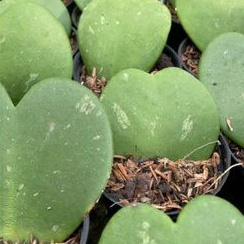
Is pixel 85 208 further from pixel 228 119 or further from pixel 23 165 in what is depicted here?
pixel 228 119

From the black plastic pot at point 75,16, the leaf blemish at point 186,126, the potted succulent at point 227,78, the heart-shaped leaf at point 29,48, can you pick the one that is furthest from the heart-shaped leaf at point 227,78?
the black plastic pot at point 75,16

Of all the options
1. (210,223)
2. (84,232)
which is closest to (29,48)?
(84,232)

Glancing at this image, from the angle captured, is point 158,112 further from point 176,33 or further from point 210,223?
point 176,33

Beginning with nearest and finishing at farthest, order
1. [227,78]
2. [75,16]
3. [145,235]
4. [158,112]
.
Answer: [145,235]
[158,112]
[227,78]
[75,16]

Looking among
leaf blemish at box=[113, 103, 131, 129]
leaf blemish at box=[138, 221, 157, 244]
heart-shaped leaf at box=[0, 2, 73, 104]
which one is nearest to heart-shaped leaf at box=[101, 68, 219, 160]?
leaf blemish at box=[113, 103, 131, 129]

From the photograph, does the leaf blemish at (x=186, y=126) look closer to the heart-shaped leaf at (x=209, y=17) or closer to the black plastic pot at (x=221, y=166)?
the black plastic pot at (x=221, y=166)

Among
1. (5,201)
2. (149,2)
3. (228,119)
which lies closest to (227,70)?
(228,119)
